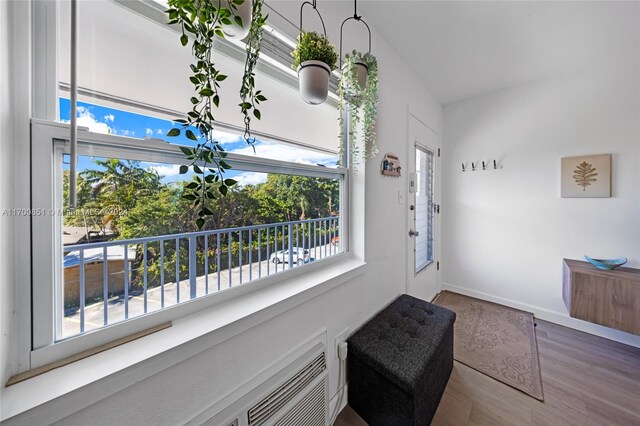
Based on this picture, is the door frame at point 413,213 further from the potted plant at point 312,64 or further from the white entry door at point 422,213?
the potted plant at point 312,64

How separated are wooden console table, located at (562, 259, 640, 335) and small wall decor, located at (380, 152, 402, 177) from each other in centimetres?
182

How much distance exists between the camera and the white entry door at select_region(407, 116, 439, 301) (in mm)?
2225

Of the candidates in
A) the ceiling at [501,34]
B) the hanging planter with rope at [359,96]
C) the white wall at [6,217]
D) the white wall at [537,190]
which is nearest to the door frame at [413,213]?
the white wall at [537,190]

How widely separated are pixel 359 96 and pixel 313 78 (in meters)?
0.45

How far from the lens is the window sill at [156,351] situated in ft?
1.74

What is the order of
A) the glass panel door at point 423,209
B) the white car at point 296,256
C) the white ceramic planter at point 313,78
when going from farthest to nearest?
the glass panel door at point 423,209 < the white car at point 296,256 < the white ceramic planter at point 313,78

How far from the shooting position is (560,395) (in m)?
1.47

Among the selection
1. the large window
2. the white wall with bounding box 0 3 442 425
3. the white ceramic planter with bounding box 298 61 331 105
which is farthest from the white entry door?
the large window

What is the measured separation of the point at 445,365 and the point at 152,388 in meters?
1.68

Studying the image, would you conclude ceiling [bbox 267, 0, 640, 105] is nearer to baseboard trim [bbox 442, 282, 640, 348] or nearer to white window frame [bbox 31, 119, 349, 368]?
white window frame [bbox 31, 119, 349, 368]

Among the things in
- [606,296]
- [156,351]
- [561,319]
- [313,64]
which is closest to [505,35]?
[313,64]

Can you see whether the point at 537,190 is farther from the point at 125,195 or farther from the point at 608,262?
the point at 125,195

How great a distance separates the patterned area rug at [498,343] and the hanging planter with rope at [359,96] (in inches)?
74.7

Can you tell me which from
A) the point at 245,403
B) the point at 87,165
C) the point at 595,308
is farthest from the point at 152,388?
the point at 595,308
